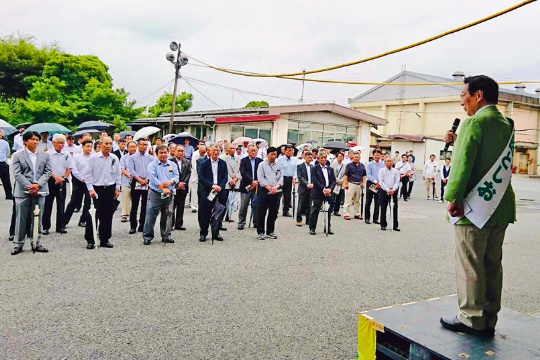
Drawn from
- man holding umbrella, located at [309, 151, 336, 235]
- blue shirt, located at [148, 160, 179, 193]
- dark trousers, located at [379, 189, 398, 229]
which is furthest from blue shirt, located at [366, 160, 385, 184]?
blue shirt, located at [148, 160, 179, 193]

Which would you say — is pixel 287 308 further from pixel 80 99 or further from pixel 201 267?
pixel 80 99

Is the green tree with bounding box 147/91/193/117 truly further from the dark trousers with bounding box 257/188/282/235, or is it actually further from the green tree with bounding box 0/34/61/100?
the dark trousers with bounding box 257/188/282/235

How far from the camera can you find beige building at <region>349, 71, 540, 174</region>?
1622 inches

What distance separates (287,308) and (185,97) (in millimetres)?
37724

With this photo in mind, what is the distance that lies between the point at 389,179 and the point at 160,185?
581 cm

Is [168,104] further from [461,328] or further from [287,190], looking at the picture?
[461,328]

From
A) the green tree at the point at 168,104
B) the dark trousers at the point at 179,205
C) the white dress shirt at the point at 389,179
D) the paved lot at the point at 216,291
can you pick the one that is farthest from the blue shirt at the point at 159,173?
the green tree at the point at 168,104

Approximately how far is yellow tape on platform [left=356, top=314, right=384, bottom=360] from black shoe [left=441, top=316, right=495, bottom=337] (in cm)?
52

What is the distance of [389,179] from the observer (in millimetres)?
11047

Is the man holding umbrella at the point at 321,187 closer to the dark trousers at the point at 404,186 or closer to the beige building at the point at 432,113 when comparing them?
the dark trousers at the point at 404,186

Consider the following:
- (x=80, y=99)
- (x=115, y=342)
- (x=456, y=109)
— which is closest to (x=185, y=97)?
(x=80, y=99)

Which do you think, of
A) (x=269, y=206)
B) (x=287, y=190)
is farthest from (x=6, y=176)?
(x=269, y=206)

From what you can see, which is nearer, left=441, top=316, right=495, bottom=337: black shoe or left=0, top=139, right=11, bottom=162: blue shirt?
left=441, top=316, right=495, bottom=337: black shoe

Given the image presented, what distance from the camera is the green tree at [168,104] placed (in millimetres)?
39103
